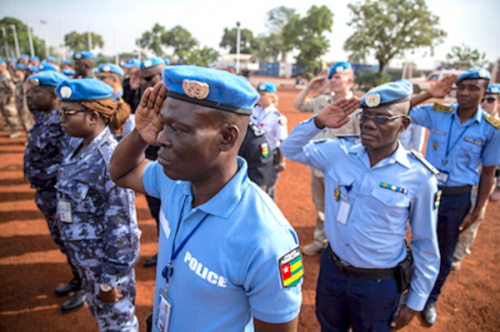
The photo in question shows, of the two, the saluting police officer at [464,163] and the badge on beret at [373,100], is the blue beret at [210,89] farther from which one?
the saluting police officer at [464,163]

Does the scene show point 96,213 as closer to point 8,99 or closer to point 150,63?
point 150,63

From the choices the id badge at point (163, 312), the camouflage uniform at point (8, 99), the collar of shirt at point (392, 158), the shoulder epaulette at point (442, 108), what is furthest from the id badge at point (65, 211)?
the camouflage uniform at point (8, 99)

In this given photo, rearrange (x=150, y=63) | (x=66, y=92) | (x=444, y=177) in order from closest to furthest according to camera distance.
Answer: (x=66, y=92)
(x=444, y=177)
(x=150, y=63)

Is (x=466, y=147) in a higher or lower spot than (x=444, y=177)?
higher

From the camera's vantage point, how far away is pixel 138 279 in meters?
4.09

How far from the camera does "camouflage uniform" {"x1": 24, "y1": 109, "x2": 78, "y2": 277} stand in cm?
377

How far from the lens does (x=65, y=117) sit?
2.55m

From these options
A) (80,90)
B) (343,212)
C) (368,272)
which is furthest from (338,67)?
(80,90)

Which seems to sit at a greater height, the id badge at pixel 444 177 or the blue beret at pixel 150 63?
the blue beret at pixel 150 63

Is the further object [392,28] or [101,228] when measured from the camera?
[392,28]

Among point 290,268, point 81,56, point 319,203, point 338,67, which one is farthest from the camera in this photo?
point 81,56

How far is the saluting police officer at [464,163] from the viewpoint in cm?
344

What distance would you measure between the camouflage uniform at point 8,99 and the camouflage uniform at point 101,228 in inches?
419

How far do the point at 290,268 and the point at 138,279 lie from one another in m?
3.53
